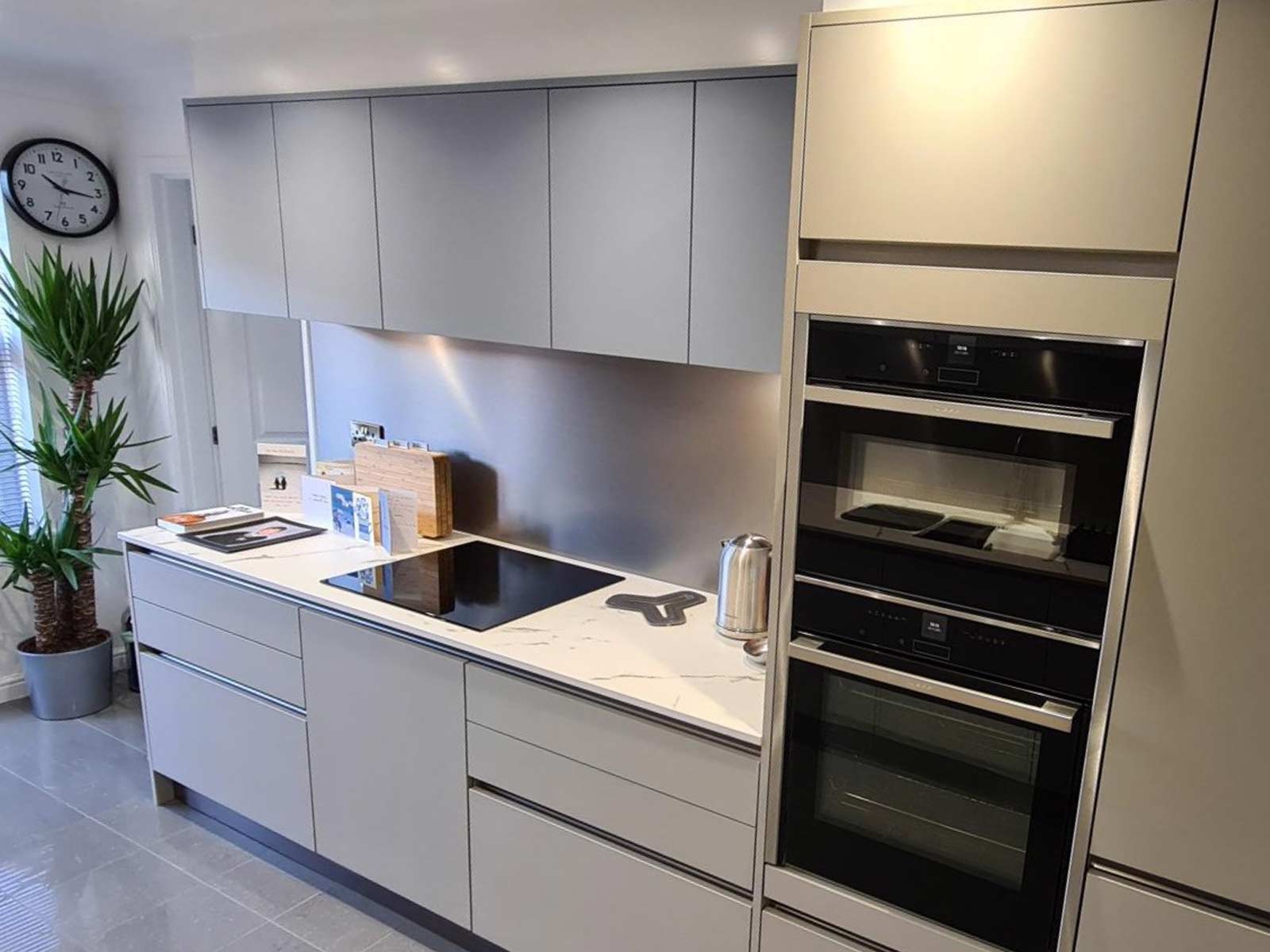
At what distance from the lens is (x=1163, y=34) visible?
128cm

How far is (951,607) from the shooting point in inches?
63.6

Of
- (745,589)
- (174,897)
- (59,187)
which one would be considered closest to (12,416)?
(59,187)

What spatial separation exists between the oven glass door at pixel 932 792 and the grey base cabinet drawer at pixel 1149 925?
0.19 feet

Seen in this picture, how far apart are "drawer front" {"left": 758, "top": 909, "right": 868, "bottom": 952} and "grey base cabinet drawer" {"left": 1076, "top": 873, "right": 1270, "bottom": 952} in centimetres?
44

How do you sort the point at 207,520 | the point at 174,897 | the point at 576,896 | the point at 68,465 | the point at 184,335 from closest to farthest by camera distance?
the point at 576,896 < the point at 174,897 < the point at 207,520 < the point at 68,465 < the point at 184,335

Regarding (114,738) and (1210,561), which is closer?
(1210,561)

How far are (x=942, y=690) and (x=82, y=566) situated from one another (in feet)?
11.4

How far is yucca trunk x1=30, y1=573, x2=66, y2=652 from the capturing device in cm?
378

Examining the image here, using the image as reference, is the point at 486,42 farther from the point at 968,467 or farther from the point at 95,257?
the point at 95,257

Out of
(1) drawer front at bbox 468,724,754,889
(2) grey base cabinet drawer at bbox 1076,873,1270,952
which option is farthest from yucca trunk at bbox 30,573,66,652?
(2) grey base cabinet drawer at bbox 1076,873,1270,952

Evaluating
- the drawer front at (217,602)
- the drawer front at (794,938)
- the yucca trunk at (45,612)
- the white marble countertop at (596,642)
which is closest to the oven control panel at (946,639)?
the white marble countertop at (596,642)

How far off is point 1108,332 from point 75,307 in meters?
3.61

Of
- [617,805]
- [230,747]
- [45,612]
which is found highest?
[617,805]

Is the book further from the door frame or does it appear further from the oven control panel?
the oven control panel
